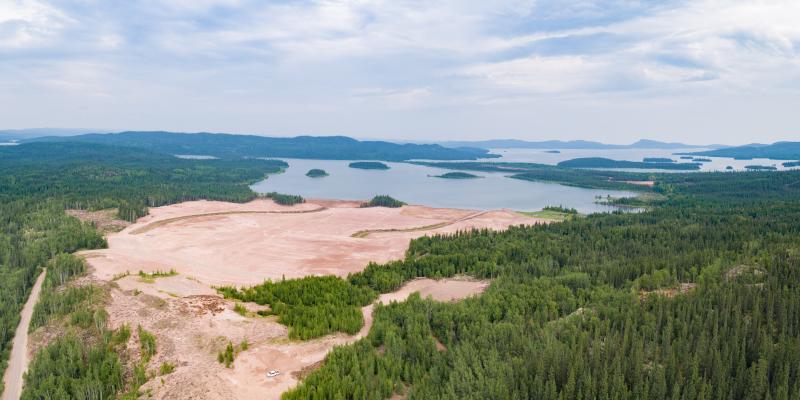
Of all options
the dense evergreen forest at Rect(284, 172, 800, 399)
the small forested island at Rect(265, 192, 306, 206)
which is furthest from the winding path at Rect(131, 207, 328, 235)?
the dense evergreen forest at Rect(284, 172, 800, 399)

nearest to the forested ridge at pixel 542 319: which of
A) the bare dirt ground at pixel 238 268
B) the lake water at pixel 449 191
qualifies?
the bare dirt ground at pixel 238 268

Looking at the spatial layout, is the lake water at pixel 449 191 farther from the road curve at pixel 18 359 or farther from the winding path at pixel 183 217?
the road curve at pixel 18 359

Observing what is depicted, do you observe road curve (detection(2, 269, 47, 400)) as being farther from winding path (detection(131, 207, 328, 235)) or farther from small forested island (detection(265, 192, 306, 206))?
small forested island (detection(265, 192, 306, 206))

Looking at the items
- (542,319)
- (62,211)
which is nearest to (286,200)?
(62,211)

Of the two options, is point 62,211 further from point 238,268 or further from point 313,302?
point 313,302

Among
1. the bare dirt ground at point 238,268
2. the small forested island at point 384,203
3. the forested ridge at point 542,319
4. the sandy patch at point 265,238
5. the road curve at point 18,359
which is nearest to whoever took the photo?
the forested ridge at point 542,319
